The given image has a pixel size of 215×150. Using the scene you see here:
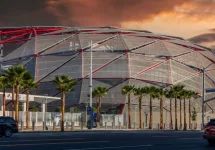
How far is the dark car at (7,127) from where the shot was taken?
47094mm

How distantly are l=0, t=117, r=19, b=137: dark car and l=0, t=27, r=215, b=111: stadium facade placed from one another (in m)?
71.5

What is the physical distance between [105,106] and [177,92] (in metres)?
22.2

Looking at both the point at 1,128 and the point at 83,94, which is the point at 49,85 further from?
the point at 1,128

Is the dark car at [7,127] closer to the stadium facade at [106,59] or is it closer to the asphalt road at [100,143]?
the asphalt road at [100,143]

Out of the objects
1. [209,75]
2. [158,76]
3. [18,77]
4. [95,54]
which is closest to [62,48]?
[95,54]

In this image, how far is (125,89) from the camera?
101 metres

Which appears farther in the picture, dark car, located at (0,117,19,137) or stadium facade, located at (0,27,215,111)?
stadium facade, located at (0,27,215,111)

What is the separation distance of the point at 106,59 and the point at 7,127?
83335 millimetres

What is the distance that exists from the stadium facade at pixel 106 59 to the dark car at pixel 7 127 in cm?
7149

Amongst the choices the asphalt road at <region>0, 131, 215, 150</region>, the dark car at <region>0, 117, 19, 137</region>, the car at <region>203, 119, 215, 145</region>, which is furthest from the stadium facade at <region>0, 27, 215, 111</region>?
the car at <region>203, 119, 215, 145</region>

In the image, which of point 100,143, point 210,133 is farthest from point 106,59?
point 100,143

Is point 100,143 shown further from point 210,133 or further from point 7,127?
point 7,127

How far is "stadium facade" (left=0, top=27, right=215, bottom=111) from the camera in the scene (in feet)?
411

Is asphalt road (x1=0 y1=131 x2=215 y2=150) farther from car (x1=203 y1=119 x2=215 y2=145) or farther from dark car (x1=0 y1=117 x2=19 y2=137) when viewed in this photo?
dark car (x1=0 y1=117 x2=19 y2=137)
